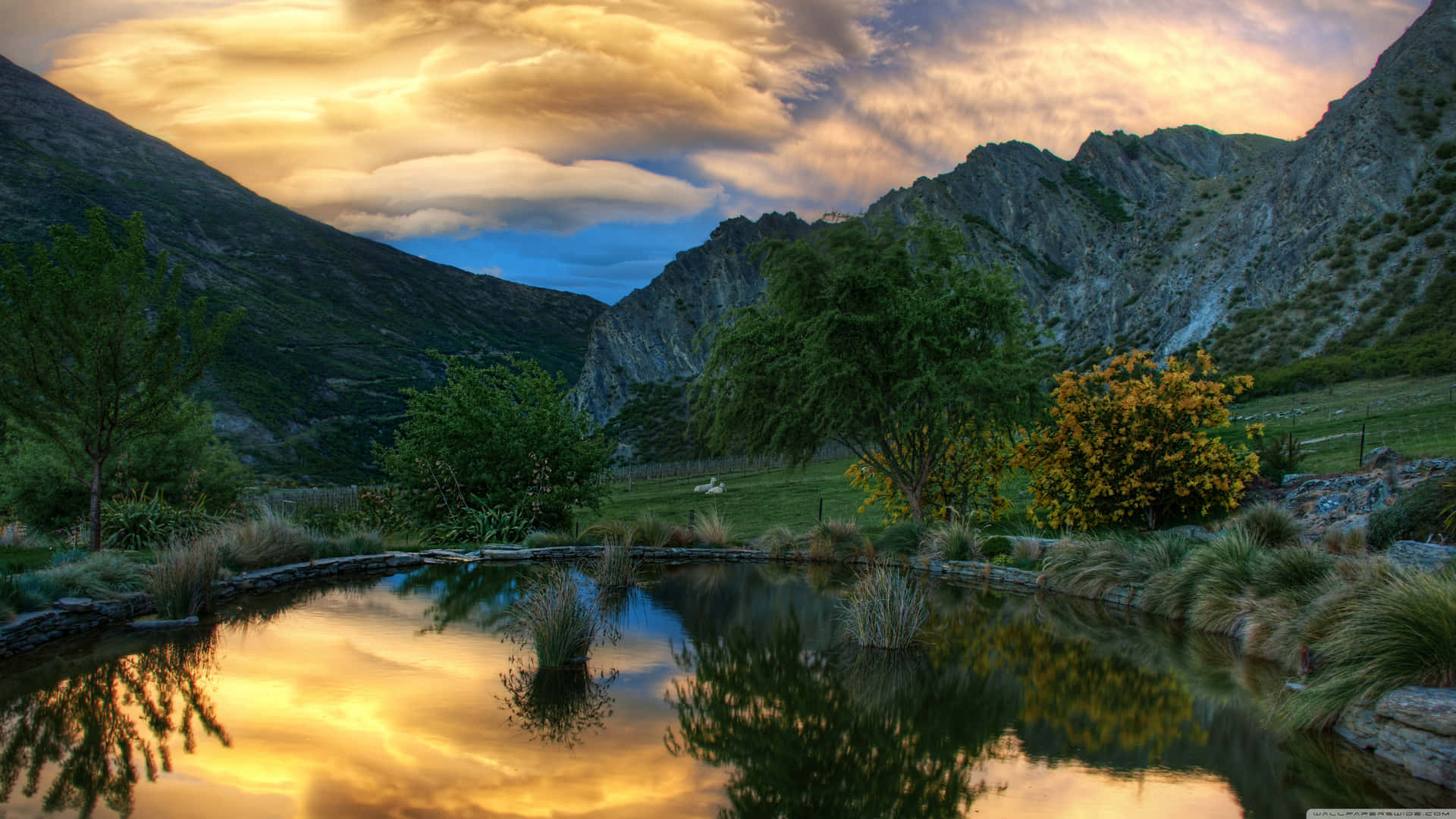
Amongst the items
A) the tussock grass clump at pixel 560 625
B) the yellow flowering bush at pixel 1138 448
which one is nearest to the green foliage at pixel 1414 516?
the yellow flowering bush at pixel 1138 448

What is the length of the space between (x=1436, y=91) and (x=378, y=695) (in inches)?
3532

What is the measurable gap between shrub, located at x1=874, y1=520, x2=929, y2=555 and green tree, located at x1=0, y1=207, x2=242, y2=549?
13274 millimetres

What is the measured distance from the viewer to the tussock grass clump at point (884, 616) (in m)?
11.0

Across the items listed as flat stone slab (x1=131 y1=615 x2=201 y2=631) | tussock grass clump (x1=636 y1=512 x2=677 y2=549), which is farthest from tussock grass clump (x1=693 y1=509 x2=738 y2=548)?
flat stone slab (x1=131 y1=615 x2=201 y2=631)

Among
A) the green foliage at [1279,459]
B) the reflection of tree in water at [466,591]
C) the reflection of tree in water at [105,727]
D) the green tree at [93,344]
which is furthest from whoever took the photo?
the green foliage at [1279,459]

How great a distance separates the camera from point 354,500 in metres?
26.9

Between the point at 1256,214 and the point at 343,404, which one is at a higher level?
→ the point at 1256,214

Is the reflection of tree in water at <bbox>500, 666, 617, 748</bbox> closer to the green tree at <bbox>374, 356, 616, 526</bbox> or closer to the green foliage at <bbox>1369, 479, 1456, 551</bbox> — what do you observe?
the green foliage at <bbox>1369, 479, 1456, 551</bbox>

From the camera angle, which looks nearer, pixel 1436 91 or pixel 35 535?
pixel 35 535

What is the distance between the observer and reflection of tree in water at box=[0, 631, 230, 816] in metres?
6.02

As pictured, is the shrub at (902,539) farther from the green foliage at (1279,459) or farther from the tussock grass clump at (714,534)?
the green foliage at (1279,459)

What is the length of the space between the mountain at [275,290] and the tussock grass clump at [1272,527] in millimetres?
51989

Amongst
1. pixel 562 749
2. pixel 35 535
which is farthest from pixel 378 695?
pixel 35 535

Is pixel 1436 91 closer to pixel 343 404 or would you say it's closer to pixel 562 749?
pixel 562 749
